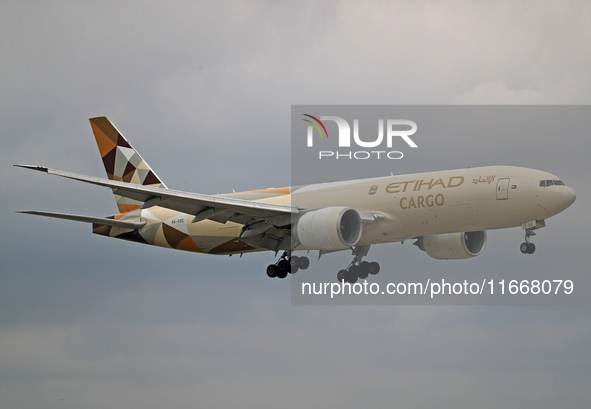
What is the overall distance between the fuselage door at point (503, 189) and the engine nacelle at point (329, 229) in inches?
253

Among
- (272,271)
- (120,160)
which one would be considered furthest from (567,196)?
(120,160)

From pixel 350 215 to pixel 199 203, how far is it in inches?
275

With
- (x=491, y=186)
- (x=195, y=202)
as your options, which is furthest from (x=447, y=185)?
(x=195, y=202)

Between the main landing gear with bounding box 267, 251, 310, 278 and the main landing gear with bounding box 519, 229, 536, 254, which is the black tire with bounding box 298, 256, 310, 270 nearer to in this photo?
the main landing gear with bounding box 267, 251, 310, 278

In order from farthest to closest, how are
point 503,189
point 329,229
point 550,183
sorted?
point 329,229
point 503,189
point 550,183

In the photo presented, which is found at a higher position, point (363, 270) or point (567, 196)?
point (567, 196)

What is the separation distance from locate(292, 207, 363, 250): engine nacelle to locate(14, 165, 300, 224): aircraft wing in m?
1.44

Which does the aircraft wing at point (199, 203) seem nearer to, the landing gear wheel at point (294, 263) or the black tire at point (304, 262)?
the landing gear wheel at point (294, 263)

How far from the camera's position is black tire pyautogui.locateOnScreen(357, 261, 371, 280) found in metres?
45.4

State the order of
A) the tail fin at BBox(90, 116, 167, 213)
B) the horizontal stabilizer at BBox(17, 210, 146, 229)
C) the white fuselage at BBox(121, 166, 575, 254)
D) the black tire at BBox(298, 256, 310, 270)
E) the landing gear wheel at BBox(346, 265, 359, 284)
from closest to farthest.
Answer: the white fuselage at BBox(121, 166, 575, 254)
the horizontal stabilizer at BBox(17, 210, 146, 229)
the black tire at BBox(298, 256, 310, 270)
the landing gear wheel at BBox(346, 265, 359, 284)
the tail fin at BBox(90, 116, 167, 213)

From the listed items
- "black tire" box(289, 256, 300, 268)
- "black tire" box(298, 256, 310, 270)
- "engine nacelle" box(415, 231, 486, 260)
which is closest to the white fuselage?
"black tire" box(289, 256, 300, 268)

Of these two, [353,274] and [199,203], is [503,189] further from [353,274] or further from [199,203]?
[199,203]

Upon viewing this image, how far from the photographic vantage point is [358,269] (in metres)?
45.4

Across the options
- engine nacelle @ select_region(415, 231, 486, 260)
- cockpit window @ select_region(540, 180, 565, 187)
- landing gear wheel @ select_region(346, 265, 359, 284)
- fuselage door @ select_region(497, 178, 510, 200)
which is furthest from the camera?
landing gear wheel @ select_region(346, 265, 359, 284)
